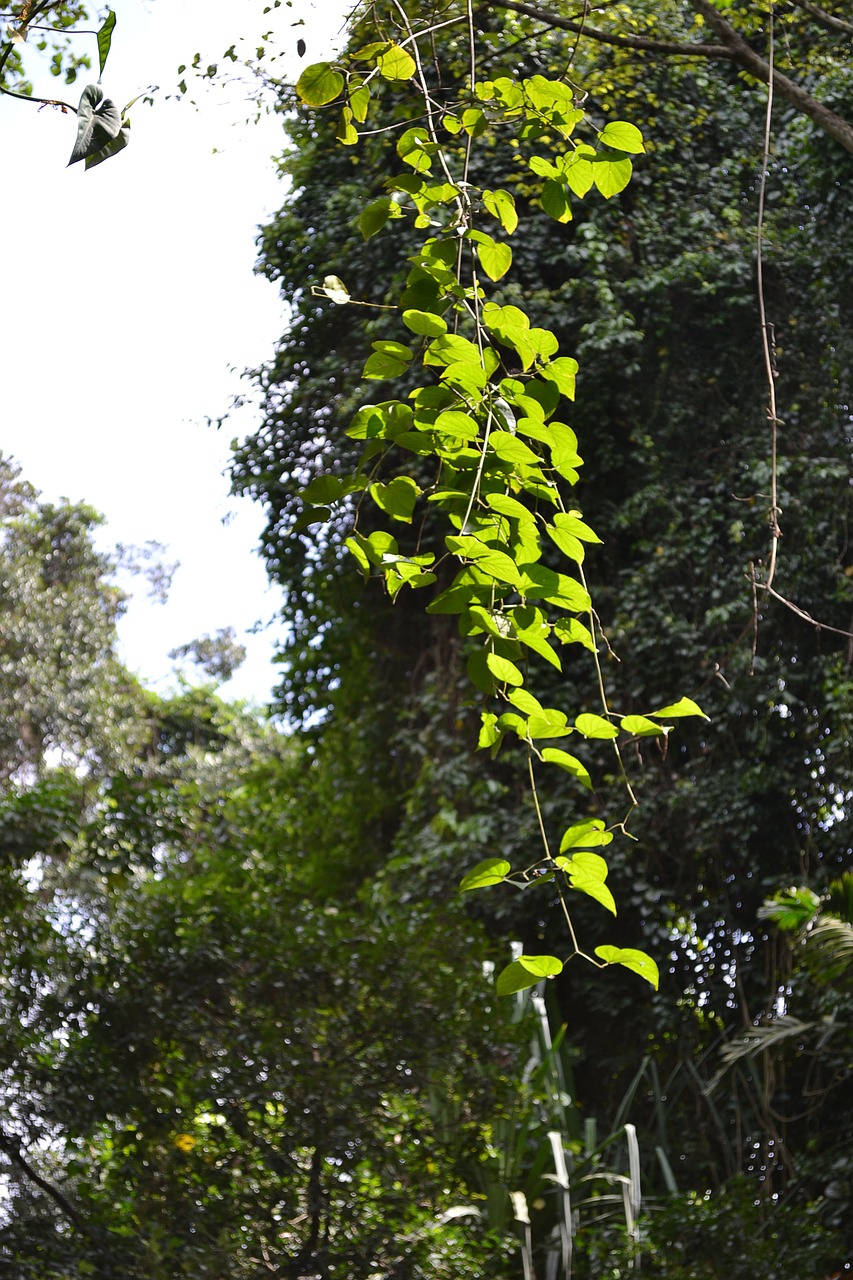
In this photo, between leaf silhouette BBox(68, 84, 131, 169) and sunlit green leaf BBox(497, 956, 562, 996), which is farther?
leaf silhouette BBox(68, 84, 131, 169)

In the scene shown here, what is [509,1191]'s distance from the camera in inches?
142

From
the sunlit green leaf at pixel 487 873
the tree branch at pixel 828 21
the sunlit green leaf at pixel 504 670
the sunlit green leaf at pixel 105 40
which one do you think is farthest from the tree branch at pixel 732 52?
the sunlit green leaf at pixel 487 873

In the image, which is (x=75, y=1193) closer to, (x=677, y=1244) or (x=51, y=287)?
(x=677, y=1244)

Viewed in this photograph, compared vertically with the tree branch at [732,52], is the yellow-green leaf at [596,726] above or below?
below

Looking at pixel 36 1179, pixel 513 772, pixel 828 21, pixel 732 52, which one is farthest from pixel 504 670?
pixel 513 772

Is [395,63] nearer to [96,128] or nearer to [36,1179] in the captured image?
[96,128]

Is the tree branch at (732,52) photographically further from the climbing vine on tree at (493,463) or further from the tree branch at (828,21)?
the climbing vine on tree at (493,463)

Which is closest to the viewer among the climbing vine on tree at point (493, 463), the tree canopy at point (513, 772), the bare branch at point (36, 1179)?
the climbing vine on tree at point (493, 463)

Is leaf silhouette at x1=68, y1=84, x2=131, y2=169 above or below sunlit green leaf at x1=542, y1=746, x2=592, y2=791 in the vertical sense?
above

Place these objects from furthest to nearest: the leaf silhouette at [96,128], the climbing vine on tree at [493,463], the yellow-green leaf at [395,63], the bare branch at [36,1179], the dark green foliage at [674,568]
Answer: the dark green foliage at [674,568] < the bare branch at [36,1179] < the yellow-green leaf at [395,63] < the leaf silhouette at [96,128] < the climbing vine on tree at [493,463]

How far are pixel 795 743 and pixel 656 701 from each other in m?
0.60

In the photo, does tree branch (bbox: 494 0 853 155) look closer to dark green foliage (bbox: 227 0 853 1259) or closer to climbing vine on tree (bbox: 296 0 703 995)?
climbing vine on tree (bbox: 296 0 703 995)

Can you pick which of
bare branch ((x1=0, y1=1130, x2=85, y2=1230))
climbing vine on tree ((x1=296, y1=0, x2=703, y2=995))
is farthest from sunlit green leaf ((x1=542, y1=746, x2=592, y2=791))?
bare branch ((x1=0, y1=1130, x2=85, y2=1230))

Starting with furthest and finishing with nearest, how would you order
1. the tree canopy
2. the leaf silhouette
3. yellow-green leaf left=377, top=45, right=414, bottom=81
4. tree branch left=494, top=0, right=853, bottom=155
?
tree branch left=494, top=0, right=853, bottom=155 < the tree canopy < yellow-green leaf left=377, top=45, right=414, bottom=81 < the leaf silhouette
